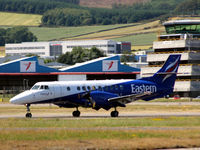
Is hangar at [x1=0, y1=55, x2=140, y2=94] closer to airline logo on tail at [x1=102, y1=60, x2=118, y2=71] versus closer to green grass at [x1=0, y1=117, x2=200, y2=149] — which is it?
airline logo on tail at [x1=102, y1=60, x2=118, y2=71]

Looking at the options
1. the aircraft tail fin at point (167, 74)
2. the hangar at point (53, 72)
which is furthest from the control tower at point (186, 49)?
the aircraft tail fin at point (167, 74)

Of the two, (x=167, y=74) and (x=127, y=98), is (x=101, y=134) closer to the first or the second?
(x=127, y=98)

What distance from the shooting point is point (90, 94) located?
50.3 metres

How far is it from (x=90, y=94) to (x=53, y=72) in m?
80.0

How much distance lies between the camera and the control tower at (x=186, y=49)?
11012 cm

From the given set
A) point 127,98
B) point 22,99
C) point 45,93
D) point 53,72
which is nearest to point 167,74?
point 127,98

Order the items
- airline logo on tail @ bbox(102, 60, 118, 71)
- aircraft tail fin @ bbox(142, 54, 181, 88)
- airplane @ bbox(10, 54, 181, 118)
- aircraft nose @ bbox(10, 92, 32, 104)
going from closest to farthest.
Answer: aircraft nose @ bbox(10, 92, 32, 104) → airplane @ bbox(10, 54, 181, 118) → aircraft tail fin @ bbox(142, 54, 181, 88) → airline logo on tail @ bbox(102, 60, 118, 71)

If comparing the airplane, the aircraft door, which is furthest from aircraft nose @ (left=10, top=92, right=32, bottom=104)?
the aircraft door

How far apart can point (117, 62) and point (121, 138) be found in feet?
330

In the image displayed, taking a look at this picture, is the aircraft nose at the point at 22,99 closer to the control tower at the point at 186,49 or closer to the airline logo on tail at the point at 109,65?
the control tower at the point at 186,49

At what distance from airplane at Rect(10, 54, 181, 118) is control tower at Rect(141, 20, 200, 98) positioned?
5739cm

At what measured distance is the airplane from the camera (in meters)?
50.3

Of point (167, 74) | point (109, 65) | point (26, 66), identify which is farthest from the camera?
point (109, 65)

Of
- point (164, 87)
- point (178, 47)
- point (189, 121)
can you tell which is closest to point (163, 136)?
point (189, 121)
